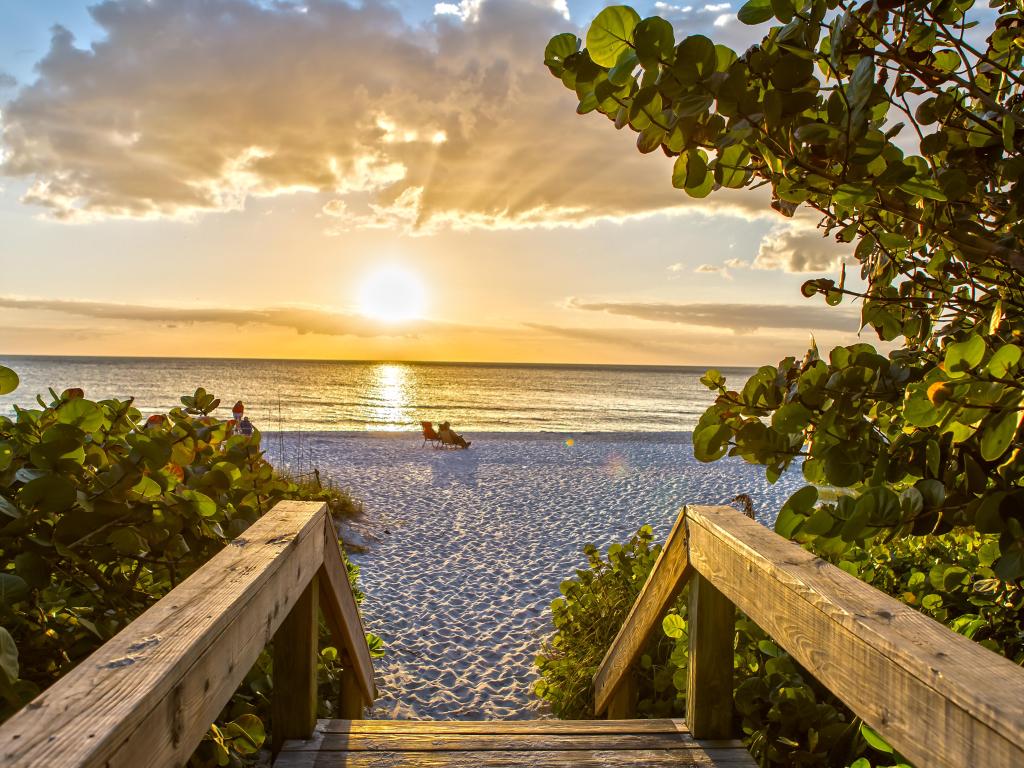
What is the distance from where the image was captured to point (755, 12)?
111 centimetres

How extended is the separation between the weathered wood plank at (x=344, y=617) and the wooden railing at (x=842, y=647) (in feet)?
4.27

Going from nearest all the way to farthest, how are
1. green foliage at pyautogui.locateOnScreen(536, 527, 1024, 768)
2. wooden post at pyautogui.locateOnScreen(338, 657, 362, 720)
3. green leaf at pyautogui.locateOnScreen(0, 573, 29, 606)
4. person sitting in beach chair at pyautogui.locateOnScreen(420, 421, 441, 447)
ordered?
1. green leaf at pyautogui.locateOnScreen(0, 573, 29, 606)
2. green foliage at pyautogui.locateOnScreen(536, 527, 1024, 768)
3. wooden post at pyautogui.locateOnScreen(338, 657, 362, 720)
4. person sitting in beach chair at pyautogui.locateOnScreen(420, 421, 441, 447)

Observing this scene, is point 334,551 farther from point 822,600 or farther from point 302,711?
point 822,600

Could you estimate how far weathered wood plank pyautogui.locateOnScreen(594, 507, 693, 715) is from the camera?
2.52m

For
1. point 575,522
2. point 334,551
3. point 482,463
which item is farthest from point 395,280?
point 334,551

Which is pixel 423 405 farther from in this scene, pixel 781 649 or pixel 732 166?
pixel 732 166

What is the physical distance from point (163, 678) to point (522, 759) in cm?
165

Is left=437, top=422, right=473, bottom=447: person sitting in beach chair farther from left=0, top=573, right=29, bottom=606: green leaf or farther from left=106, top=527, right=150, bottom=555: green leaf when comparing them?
left=0, top=573, right=29, bottom=606: green leaf

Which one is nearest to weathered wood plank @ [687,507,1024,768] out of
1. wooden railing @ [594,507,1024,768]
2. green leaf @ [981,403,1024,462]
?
wooden railing @ [594,507,1024,768]

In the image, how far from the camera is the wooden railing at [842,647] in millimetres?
964

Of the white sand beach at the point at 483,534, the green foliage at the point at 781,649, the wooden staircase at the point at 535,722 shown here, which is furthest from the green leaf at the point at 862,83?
the white sand beach at the point at 483,534

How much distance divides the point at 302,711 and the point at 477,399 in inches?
2013

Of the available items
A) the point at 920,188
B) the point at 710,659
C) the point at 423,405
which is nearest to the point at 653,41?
the point at 920,188

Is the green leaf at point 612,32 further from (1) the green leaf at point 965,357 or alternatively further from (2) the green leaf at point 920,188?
(1) the green leaf at point 965,357
